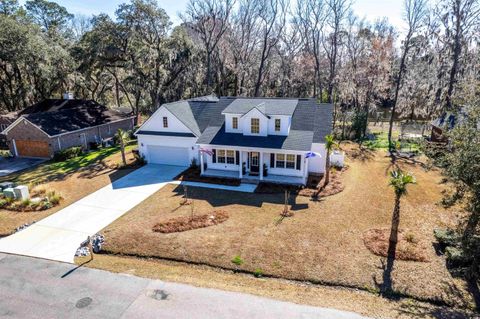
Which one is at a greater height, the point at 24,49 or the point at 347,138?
the point at 24,49

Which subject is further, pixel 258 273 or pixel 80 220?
pixel 80 220

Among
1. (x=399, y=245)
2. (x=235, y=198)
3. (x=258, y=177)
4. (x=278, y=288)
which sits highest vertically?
(x=258, y=177)

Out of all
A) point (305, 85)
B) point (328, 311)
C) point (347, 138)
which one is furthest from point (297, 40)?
point (328, 311)

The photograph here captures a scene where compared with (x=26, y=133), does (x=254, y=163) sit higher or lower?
lower

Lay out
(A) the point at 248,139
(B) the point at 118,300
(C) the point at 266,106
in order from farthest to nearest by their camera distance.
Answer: (C) the point at 266,106 < (A) the point at 248,139 < (B) the point at 118,300

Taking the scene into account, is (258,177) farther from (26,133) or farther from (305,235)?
(26,133)

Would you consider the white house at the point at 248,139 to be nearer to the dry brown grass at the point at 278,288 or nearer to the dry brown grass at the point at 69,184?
the dry brown grass at the point at 69,184

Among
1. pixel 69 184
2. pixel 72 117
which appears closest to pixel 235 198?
pixel 69 184

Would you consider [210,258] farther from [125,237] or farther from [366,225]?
[366,225]
